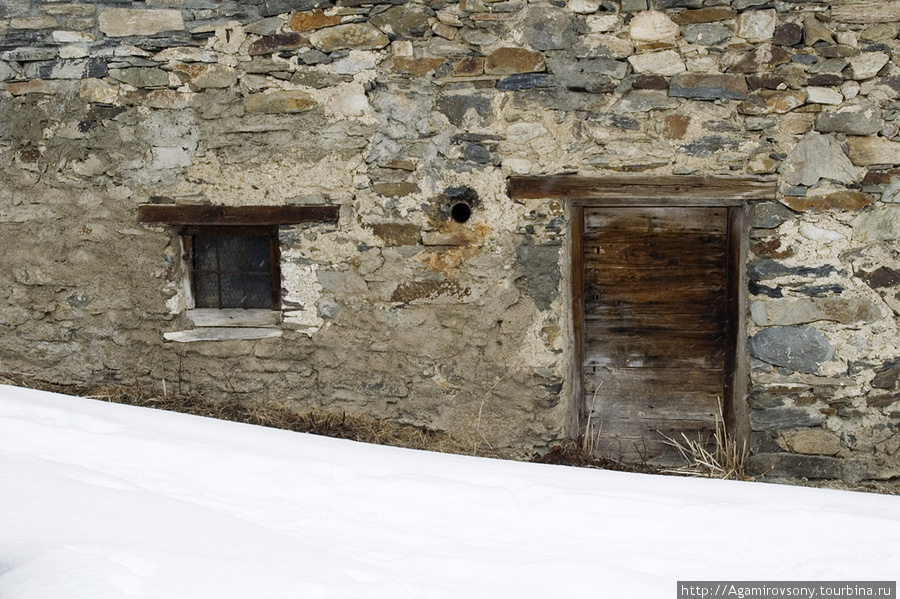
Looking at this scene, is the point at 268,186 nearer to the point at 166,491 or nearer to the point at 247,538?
the point at 166,491

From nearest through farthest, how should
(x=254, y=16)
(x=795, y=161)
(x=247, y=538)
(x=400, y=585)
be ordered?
(x=400, y=585) → (x=247, y=538) → (x=795, y=161) → (x=254, y=16)

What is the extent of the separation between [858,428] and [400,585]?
9.35 feet

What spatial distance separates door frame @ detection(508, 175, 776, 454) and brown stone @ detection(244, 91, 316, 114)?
110 centimetres

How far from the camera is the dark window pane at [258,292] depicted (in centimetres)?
438

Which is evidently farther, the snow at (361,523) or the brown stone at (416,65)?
the brown stone at (416,65)

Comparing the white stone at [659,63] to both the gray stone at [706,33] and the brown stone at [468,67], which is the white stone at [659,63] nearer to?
the gray stone at [706,33]

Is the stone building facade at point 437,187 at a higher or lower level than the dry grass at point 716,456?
higher

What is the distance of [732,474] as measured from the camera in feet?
12.4

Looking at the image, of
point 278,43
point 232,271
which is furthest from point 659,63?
point 232,271

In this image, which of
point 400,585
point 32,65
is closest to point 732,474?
point 400,585

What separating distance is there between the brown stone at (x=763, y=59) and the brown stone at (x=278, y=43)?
2070mm

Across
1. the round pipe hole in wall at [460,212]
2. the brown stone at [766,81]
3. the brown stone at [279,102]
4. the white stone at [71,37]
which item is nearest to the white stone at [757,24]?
the brown stone at [766,81]

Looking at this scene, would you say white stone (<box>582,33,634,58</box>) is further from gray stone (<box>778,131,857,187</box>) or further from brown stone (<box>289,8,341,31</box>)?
brown stone (<box>289,8,341,31</box>)

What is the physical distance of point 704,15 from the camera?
3.62m
